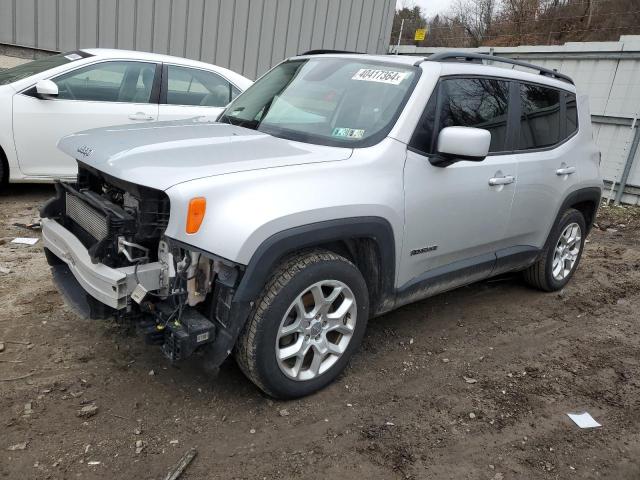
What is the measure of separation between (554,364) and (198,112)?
15.1 ft

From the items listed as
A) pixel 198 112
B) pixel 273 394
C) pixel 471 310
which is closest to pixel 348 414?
pixel 273 394

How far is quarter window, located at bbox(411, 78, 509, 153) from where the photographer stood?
3324 millimetres

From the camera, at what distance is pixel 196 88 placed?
6418mm

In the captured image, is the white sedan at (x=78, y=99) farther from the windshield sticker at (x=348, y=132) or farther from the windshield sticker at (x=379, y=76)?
the windshield sticker at (x=348, y=132)

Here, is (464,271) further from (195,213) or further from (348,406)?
(195,213)

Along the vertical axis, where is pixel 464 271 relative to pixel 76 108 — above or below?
below

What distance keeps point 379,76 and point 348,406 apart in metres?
2.01

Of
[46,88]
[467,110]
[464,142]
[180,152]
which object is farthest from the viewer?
[46,88]

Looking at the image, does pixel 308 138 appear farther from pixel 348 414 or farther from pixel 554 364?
pixel 554 364

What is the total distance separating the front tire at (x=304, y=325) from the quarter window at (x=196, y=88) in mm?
4140

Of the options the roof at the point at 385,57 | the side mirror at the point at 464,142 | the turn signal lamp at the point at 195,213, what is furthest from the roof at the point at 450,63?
the turn signal lamp at the point at 195,213

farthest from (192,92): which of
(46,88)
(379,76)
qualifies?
(379,76)

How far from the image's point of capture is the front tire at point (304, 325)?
2684mm

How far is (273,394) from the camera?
291 centimetres
